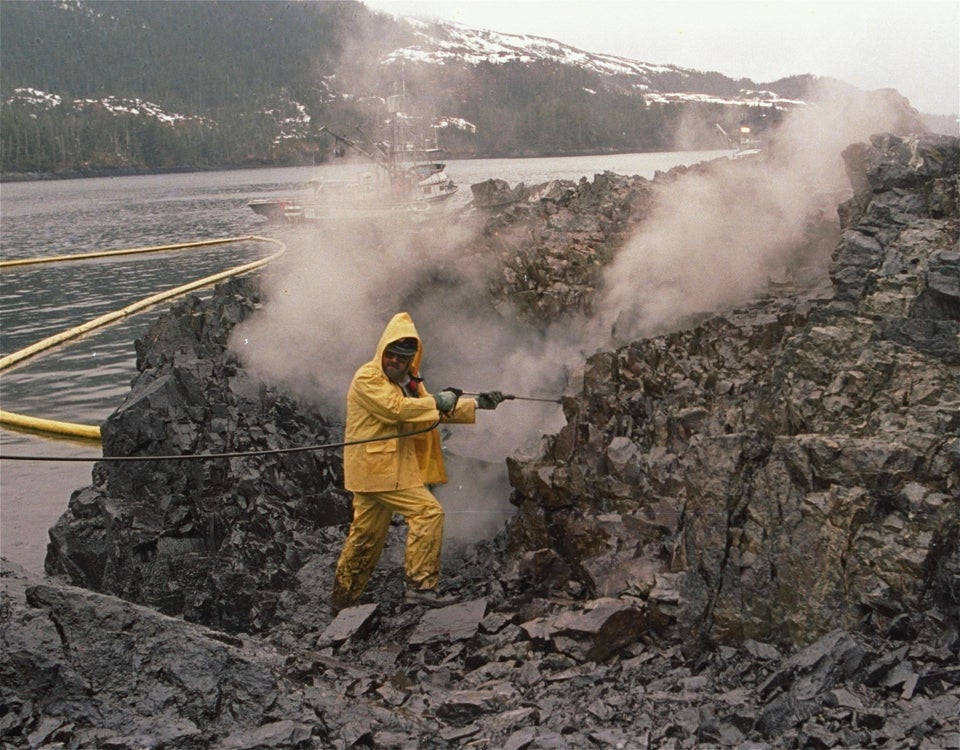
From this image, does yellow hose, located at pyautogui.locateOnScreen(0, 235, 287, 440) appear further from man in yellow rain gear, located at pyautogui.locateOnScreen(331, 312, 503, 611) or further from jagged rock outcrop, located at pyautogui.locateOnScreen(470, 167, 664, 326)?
man in yellow rain gear, located at pyautogui.locateOnScreen(331, 312, 503, 611)

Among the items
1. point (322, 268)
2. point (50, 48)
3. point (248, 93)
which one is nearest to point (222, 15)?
point (50, 48)

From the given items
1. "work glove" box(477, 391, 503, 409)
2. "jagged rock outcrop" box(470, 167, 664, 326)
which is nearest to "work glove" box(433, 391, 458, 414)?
"work glove" box(477, 391, 503, 409)

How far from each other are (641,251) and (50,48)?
19280 centimetres

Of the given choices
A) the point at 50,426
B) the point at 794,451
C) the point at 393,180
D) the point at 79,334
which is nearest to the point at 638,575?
the point at 794,451

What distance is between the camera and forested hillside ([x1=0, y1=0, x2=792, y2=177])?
3531 cm

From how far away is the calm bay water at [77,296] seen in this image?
10005 mm

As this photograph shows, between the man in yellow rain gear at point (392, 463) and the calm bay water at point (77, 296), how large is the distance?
3.55 metres

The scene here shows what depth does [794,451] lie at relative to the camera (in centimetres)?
461

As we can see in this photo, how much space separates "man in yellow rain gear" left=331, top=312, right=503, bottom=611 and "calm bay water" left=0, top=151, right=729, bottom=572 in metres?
3.55

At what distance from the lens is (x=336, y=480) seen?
7707mm

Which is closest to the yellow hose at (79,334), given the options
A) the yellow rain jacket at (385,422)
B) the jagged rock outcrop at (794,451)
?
the yellow rain jacket at (385,422)

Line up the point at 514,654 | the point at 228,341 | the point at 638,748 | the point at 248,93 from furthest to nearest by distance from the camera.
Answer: the point at 248,93
the point at 228,341
the point at 514,654
the point at 638,748

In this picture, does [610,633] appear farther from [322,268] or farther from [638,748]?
[322,268]

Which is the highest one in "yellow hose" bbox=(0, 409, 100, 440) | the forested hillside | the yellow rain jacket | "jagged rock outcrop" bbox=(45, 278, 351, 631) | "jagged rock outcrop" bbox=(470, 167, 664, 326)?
the forested hillside
